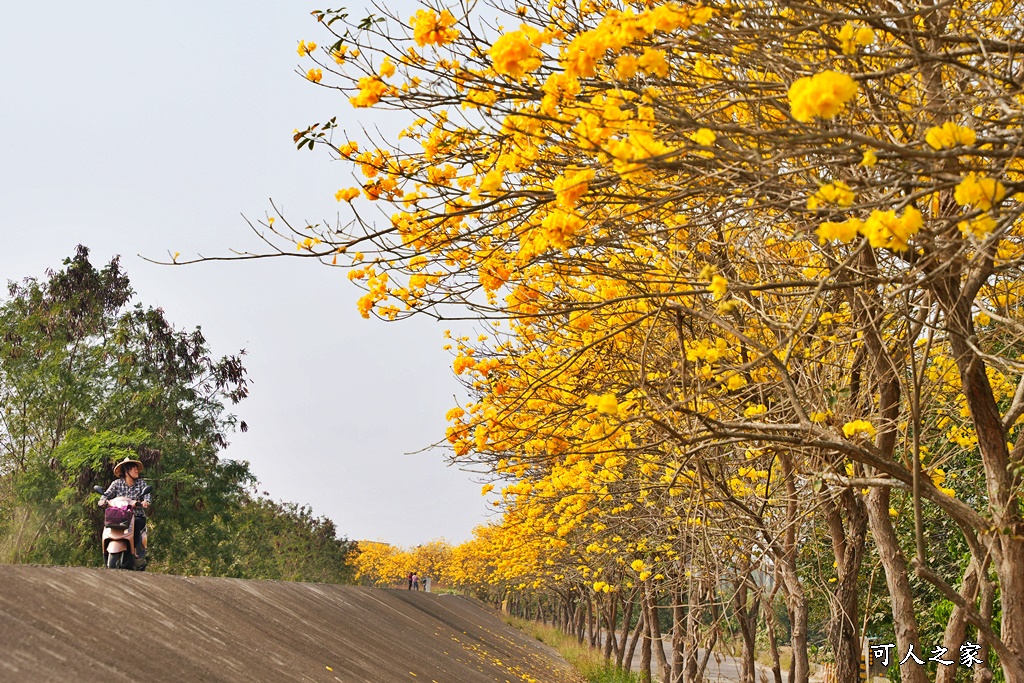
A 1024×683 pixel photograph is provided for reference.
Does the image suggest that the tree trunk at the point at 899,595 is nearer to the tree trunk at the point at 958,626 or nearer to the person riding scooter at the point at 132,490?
the tree trunk at the point at 958,626

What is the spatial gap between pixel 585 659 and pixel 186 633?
65.7ft

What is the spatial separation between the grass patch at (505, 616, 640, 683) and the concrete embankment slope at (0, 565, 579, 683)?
22.5 feet

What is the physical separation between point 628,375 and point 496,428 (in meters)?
0.96

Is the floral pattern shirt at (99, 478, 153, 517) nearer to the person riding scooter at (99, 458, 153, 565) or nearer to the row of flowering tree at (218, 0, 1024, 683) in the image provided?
the person riding scooter at (99, 458, 153, 565)

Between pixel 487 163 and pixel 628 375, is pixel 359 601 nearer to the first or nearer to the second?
pixel 628 375

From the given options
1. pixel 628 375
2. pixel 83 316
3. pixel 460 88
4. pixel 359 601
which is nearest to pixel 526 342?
pixel 628 375

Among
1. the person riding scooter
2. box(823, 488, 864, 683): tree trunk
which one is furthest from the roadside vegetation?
box(823, 488, 864, 683): tree trunk

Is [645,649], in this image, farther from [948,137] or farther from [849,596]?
[948,137]

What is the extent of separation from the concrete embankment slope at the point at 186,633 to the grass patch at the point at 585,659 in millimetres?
6870

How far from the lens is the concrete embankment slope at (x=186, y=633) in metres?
4.80

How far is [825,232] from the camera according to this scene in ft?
7.86

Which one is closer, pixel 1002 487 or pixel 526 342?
pixel 1002 487

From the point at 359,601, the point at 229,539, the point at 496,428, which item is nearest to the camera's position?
the point at 496,428

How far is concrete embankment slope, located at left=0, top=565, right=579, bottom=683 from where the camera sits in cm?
480
